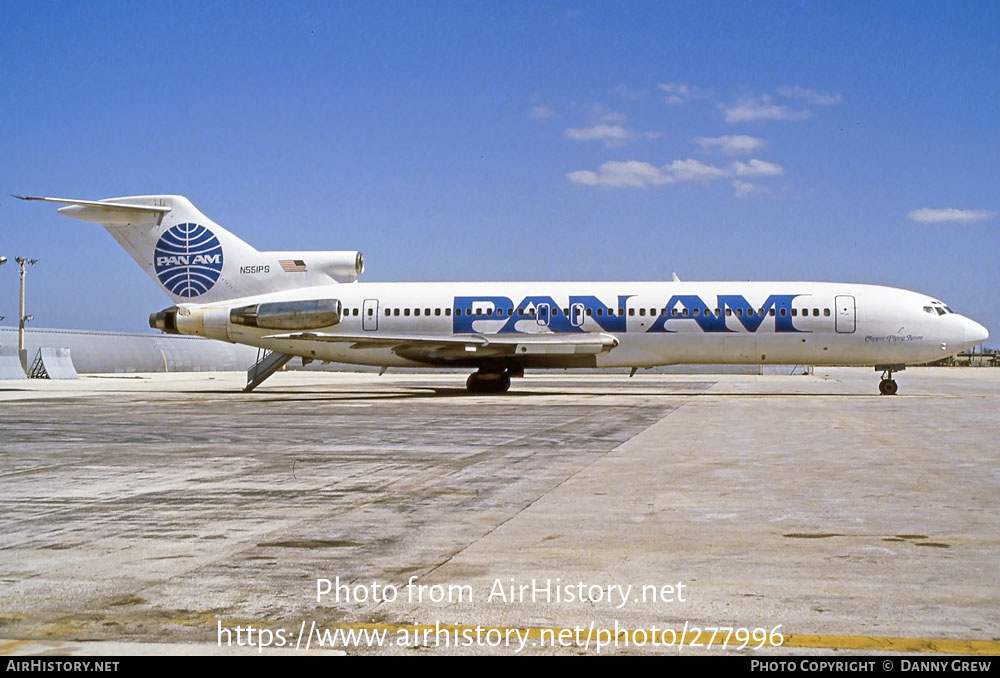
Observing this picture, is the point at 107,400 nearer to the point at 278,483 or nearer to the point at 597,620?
the point at 278,483

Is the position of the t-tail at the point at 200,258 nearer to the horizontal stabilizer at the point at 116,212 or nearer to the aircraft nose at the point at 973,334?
the horizontal stabilizer at the point at 116,212

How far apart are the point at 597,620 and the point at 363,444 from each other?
937cm

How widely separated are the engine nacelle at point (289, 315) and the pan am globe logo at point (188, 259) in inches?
78.6

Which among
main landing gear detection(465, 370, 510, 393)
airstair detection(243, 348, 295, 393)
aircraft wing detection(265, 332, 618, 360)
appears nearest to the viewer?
aircraft wing detection(265, 332, 618, 360)

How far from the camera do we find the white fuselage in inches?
1112

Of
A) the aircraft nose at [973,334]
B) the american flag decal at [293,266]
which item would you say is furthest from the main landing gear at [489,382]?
the aircraft nose at [973,334]

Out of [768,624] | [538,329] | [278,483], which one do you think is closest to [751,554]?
[768,624]

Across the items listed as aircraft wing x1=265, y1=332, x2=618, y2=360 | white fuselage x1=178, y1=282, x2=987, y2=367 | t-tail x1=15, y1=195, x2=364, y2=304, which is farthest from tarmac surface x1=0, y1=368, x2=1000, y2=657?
t-tail x1=15, y1=195, x2=364, y2=304

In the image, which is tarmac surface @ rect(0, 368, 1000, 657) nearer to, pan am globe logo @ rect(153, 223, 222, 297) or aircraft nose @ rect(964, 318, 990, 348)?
aircraft nose @ rect(964, 318, 990, 348)

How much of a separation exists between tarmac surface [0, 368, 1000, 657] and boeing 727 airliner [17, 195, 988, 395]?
14.3 metres

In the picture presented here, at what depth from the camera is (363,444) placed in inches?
544

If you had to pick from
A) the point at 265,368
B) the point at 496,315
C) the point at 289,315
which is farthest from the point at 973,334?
the point at 265,368

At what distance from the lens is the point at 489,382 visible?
102 feet

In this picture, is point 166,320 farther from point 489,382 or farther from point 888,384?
point 888,384
